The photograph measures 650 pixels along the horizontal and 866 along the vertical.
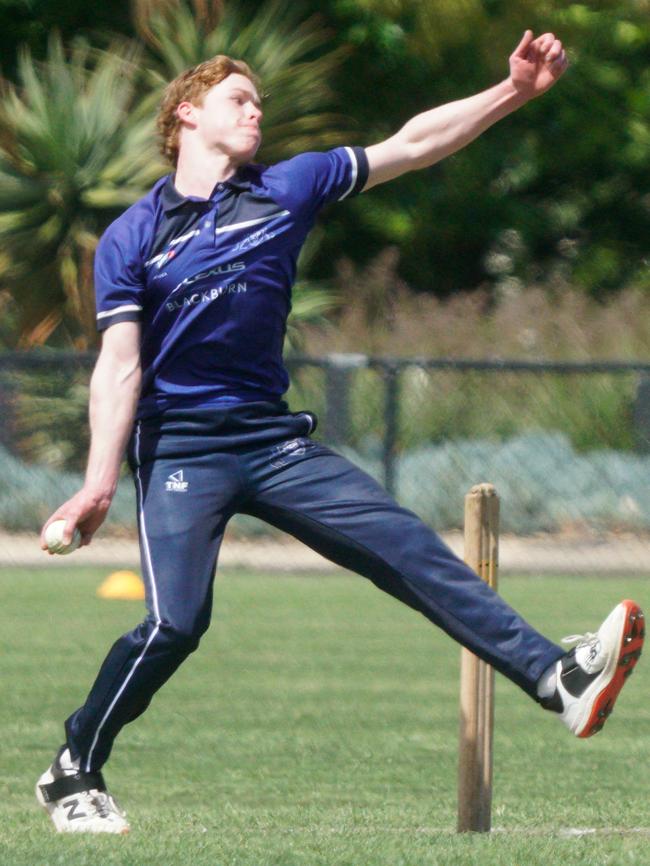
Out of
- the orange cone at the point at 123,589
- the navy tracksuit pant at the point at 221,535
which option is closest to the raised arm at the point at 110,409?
the navy tracksuit pant at the point at 221,535

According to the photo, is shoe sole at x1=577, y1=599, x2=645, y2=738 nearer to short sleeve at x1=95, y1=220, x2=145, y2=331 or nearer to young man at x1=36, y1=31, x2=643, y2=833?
young man at x1=36, y1=31, x2=643, y2=833

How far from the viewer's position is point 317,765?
7.02 meters

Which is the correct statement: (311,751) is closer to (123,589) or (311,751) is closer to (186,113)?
(186,113)

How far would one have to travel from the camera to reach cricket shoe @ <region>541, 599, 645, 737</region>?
479cm

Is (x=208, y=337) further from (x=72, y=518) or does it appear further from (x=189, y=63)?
(x=189, y=63)

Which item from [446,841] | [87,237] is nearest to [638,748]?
[446,841]

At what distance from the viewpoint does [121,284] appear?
200 inches

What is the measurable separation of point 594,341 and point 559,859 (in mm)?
15275

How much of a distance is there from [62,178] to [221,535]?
42.5ft

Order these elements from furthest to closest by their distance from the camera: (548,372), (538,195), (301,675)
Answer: (538,195) < (548,372) < (301,675)

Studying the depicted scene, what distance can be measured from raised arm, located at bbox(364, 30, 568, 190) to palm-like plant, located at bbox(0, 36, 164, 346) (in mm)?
12227

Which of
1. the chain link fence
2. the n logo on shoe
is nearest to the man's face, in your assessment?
the n logo on shoe

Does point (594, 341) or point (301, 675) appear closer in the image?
point (301, 675)

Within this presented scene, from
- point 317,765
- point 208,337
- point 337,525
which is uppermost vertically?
point 208,337
